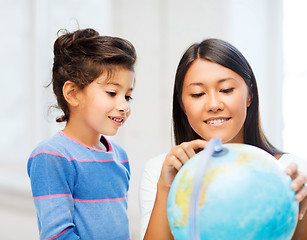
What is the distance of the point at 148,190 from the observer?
127 cm

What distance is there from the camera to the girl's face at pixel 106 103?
1134mm

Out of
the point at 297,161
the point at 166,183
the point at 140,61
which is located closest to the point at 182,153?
the point at 166,183

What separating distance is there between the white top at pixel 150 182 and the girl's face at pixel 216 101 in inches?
9.3

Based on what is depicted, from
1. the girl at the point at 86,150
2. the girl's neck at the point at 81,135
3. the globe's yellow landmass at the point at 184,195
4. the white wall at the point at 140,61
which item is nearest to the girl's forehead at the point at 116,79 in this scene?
the girl at the point at 86,150

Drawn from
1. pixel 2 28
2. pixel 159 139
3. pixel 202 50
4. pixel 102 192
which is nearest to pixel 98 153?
pixel 102 192

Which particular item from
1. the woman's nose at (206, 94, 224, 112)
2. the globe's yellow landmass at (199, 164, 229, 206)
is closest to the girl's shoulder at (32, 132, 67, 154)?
the woman's nose at (206, 94, 224, 112)

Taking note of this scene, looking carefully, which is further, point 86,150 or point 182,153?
point 86,150

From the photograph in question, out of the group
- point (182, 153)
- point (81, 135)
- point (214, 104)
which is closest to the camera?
point (182, 153)

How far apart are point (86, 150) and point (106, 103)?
14 centimetres

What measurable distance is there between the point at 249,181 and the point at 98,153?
603 mm

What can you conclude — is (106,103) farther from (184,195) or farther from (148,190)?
Result: (184,195)

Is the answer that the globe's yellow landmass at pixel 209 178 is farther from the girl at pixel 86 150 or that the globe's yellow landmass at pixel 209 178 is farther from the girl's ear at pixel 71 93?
the girl's ear at pixel 71 93

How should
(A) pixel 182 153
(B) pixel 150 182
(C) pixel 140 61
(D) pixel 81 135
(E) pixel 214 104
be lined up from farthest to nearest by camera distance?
(C) pixel 140 61
(B) pixel 150 182
(D) pixel 81 135
(E) pixel 214 104
(A) pixel 182 153

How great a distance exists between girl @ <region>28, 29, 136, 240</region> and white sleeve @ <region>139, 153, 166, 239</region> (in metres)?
A: 0.06
